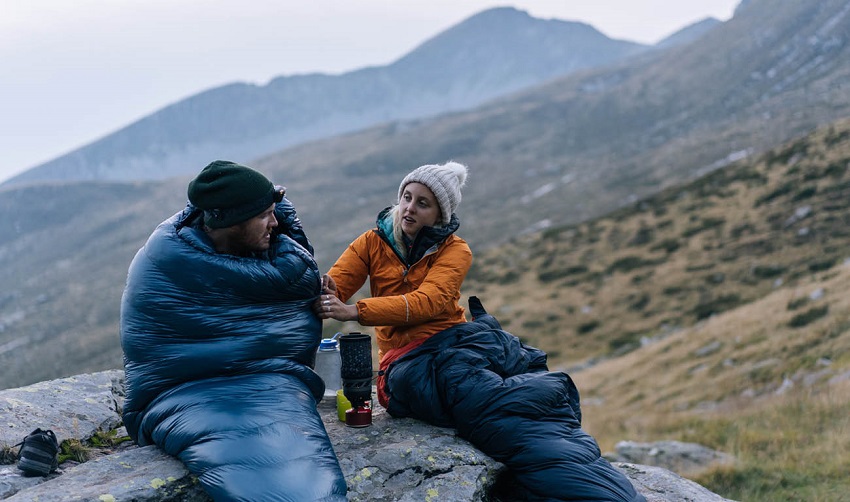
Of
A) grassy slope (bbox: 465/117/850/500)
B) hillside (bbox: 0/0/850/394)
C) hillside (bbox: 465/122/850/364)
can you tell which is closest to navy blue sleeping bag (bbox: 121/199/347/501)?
grassy slope (bbox: 465/117/850/500)

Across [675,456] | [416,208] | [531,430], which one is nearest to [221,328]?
[416,208]

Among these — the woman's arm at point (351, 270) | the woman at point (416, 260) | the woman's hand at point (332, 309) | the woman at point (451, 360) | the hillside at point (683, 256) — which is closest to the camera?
the woman at point (451, 360)

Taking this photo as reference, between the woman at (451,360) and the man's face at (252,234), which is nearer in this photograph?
the man's face at (252,234)

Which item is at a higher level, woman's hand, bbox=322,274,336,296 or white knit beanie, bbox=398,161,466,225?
white knit beanie, bbox=398,161,466,225

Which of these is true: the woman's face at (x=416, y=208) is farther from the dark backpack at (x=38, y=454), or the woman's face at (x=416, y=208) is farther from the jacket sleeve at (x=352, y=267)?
the dark backpack at (x=38, y=454)

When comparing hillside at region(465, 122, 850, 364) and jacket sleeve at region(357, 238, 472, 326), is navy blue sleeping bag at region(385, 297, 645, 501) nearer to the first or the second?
jacket sleeve at region(357, 238, 472, 326)

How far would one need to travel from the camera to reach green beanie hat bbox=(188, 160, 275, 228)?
4.28 metres

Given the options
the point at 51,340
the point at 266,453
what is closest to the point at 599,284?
the point at 266,453

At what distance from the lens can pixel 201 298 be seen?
438 cm

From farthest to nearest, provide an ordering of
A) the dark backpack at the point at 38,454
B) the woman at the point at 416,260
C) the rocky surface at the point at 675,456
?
the rocky surface at the point at 675,456, the woman at the point at 416,260, the dark backpack at the point at 38,454

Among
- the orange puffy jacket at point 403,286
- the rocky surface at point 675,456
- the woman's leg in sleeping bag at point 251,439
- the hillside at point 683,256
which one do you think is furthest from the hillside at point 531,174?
the woman's leg in sleeping bag at point 251,439

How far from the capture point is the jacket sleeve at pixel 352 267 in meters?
5.45

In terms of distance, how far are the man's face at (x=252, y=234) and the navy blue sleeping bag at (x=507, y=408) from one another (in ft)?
4.56

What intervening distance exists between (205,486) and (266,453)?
1.18ft
